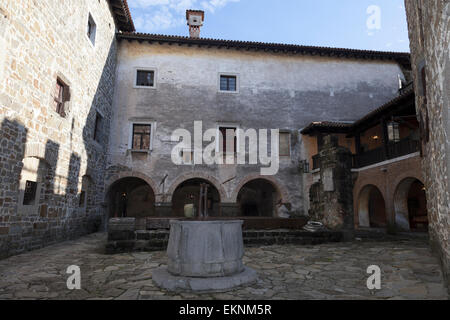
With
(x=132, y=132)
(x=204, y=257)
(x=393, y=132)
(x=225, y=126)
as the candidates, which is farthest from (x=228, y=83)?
(x=204, y=257)

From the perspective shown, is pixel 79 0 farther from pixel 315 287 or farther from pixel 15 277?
pixel 315 287

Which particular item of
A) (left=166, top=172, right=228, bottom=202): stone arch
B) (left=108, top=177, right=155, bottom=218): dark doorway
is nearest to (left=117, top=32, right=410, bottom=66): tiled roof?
(left=166, top=172, right=228, bottom=202): stone arch

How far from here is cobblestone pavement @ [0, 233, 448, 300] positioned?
11.3 ft

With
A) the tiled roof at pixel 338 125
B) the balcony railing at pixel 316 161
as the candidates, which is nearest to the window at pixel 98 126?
the tiled roof at pixel 338 125

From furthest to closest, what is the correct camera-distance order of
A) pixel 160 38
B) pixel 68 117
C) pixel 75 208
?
pixel 160 38 < pixel 75 208 < pixel 68 117

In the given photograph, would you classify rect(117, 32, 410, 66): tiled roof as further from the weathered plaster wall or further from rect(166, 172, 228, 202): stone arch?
rect(166, 172, 228, 202): stone arch

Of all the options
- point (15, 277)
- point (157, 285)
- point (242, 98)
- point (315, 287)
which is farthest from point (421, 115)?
point (242, 98)

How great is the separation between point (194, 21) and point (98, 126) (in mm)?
9031

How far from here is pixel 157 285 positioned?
380cm

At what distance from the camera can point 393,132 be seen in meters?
10.9

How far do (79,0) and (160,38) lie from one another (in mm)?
5116

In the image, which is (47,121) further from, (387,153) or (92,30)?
(387,153)

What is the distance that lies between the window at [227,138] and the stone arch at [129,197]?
4.17 metres

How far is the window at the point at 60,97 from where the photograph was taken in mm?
8211
